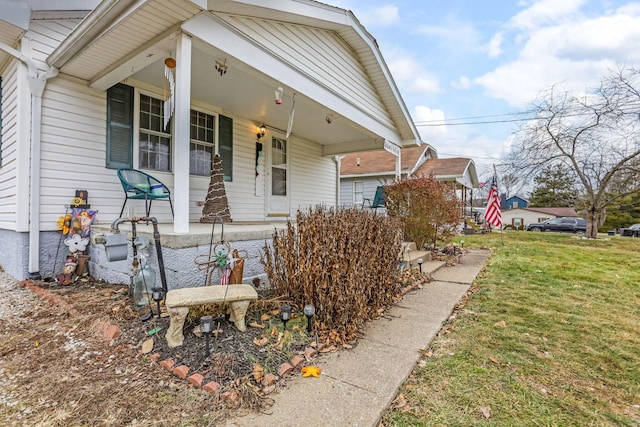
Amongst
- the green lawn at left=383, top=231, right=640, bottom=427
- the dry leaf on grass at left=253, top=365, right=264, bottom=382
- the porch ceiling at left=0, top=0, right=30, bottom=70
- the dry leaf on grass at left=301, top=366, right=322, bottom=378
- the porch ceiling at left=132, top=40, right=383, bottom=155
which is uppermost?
the porch ceiling at left=0, top=0, right=30, bottom=70

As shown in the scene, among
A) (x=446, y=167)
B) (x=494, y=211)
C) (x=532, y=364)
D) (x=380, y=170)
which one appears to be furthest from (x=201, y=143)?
(x=446, y=167)

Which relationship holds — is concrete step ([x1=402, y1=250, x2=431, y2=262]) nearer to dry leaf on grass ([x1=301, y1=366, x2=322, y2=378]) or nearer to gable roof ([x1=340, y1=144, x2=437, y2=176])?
dry leaf on grass ([x1=301, y1=366, x2=322, y2=378])

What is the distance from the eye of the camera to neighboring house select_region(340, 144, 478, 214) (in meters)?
14.7

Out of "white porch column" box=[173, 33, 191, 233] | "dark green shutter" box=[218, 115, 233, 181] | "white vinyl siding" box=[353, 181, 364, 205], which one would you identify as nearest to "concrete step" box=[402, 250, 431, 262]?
"white porch column" box=[173, 33, 191, 233]

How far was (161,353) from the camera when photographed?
2139 millimetres

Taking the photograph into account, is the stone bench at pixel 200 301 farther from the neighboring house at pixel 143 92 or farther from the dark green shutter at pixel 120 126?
the dark green shutter at pixel 120 126

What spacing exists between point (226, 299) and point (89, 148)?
3.50 m

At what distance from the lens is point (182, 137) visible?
10.3ft

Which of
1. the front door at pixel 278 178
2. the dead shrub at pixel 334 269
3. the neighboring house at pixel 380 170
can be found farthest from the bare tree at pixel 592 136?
the dead shrub at pixel 334 269

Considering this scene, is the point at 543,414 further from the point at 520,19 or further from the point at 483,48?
the point at 483,48

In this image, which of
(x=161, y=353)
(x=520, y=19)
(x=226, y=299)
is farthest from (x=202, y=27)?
(x=520, y=19)

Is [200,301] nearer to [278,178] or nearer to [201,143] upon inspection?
[201,143]

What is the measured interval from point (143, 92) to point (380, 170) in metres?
11.2

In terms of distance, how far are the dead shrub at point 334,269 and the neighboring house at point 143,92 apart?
862 mm
